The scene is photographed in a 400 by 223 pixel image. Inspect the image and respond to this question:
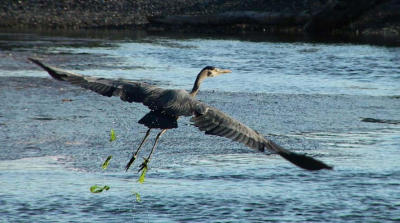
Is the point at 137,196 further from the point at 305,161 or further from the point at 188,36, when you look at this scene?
the point at 188,36

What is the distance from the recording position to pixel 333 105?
14023mm

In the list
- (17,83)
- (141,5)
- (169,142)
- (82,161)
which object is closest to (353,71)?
(17,83)

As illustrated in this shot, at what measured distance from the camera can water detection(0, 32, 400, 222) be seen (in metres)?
7.93

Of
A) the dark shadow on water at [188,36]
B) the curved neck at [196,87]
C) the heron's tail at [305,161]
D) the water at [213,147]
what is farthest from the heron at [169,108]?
the dark shadow on water at [188,36]

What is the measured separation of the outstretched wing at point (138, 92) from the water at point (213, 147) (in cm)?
96

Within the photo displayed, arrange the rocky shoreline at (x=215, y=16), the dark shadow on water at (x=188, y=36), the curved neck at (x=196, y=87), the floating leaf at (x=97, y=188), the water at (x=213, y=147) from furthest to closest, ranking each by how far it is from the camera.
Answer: the rocky shoreline at (x=215, y=16) → the dark shadow on water at (x=188, y=36) → the curved neck at (x=196, y=87) → the floating leaf at (x=97, y=188) → the water at (x=213, y=147)

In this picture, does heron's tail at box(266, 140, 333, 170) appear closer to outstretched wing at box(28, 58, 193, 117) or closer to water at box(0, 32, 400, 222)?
outstretched wing at box(28, 58, 193, 117)

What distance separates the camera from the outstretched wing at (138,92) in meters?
7.31

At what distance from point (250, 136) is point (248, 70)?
1198cm

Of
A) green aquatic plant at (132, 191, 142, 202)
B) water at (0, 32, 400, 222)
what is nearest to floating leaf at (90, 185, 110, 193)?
water at (0, 32, 400, 222)

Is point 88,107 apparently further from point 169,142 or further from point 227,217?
point 227,217

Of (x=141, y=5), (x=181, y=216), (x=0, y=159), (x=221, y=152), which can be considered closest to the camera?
(x=181, y=216)

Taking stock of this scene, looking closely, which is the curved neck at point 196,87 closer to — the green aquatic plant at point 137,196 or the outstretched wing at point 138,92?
the outstretched wing at point 138,92

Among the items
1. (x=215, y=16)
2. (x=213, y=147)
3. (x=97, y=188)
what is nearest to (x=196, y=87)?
(x=97, y=188)
